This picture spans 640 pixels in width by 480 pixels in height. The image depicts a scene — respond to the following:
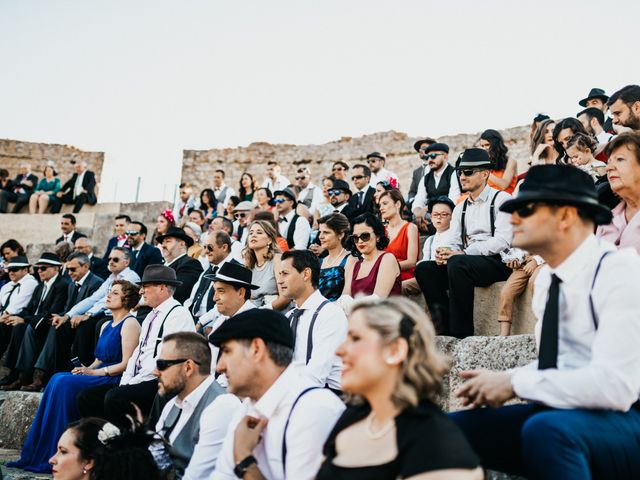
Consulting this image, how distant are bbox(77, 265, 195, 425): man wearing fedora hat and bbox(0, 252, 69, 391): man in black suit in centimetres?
269

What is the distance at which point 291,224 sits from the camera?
29.4 ft

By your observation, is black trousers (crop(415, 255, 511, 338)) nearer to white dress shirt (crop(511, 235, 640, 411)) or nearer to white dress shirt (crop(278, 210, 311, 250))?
white dress shirt (crop(511, 235, 640, 411))

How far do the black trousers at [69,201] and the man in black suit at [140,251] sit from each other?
6.40m

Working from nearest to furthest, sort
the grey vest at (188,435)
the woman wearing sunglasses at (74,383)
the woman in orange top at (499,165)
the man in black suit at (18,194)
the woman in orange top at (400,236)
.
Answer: the grey vest at (188,435) < the woman wearing sunglasses at (74,383) < the woman in orange top at (400,236) < the woman in orange top at (499,165) < the man in black suit at (18,194)

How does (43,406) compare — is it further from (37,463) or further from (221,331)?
(221,331)

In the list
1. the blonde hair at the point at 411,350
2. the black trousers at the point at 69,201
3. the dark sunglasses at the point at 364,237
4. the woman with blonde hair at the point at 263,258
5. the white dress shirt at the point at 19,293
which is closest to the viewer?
the blonde hair at the point at 411,350

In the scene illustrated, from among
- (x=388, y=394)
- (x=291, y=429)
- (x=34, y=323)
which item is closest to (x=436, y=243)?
(x=291, y=429)

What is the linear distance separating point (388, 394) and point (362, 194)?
7.06m

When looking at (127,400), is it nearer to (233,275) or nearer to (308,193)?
(233,275)

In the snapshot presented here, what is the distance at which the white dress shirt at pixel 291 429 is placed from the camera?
8.79 feet

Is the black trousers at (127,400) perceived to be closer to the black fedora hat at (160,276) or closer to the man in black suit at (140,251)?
the black fedora hat at (160,276)

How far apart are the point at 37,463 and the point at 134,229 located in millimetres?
4773

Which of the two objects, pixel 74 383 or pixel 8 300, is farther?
pixel 8 300

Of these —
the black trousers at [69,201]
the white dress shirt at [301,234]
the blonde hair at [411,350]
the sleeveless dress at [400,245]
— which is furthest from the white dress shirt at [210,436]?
the black trousers at [69,201]
